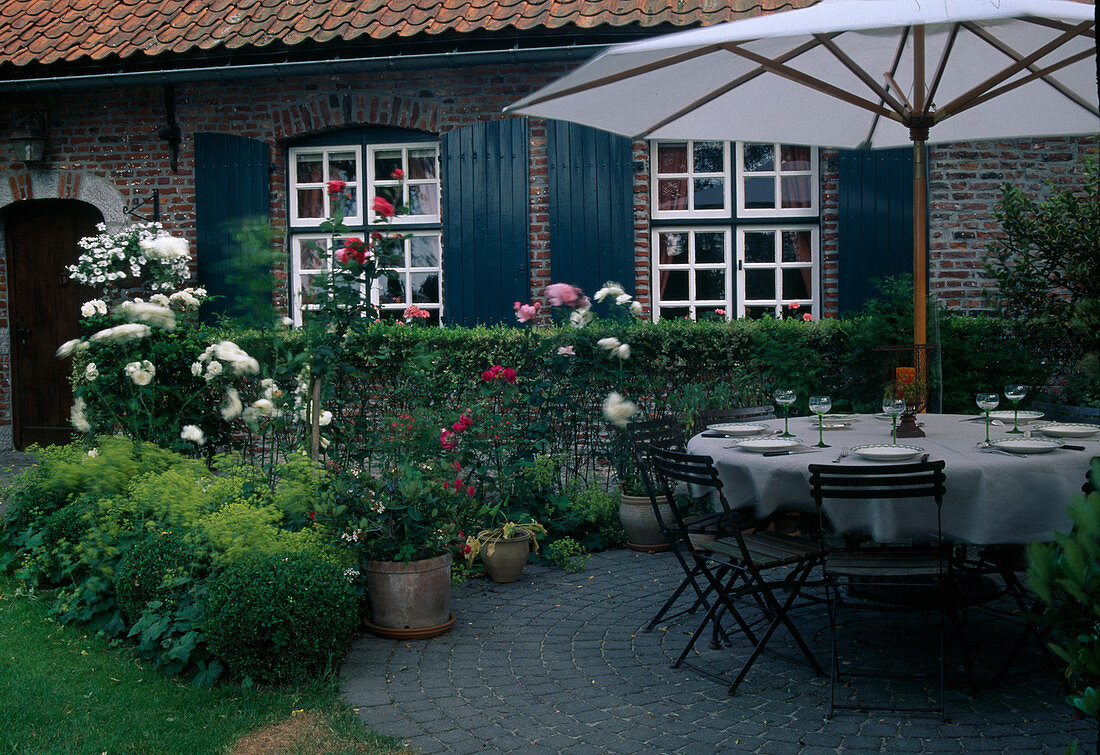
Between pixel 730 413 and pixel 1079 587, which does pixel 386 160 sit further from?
pixel 1079 587

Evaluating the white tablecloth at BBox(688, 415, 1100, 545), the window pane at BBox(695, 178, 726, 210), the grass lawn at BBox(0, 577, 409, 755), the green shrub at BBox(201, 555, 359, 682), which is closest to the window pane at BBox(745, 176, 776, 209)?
the window pane at BBox(695, 178, 726, 210)

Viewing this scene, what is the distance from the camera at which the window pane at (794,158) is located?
25.7 ft

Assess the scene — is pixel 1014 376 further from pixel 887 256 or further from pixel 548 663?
pixel 548 663

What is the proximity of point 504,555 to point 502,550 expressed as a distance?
0.10ft

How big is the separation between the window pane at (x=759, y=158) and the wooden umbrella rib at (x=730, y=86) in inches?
95.0

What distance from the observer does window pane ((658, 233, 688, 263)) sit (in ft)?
26.3

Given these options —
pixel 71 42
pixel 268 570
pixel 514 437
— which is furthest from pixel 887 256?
pixel 71 42

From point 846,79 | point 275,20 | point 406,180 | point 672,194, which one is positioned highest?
point 275,20

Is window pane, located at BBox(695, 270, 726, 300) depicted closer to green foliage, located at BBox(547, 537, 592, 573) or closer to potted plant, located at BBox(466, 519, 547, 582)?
green foliage, located at BBox(547, 537, 592, 573)

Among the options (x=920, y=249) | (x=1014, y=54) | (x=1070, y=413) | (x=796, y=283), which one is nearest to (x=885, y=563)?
(x=920, y=249)

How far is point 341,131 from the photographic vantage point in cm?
838

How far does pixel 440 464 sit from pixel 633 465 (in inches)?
62.8

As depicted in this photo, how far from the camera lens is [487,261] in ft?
26.2

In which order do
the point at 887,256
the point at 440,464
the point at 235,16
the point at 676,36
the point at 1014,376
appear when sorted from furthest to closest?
the point at 235,16, the point at 887,256, the point at 1014,376, the point at 440,464, the point at 676,36
